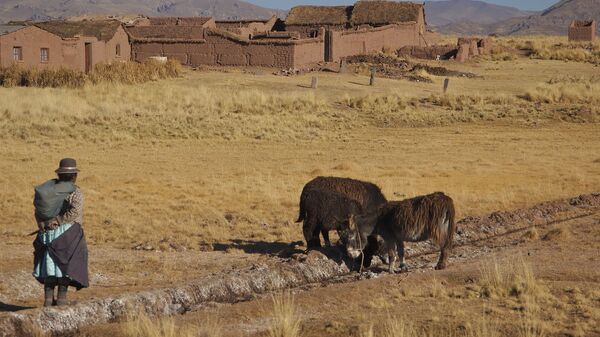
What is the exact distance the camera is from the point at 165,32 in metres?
55.0

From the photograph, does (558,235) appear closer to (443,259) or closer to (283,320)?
(443,259)

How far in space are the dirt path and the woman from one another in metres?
0.41

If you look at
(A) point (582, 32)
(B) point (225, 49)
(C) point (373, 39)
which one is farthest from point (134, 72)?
(A) point (582, 32)

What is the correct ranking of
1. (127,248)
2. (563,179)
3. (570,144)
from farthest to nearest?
(570,144) → (563,179) → (127,248)

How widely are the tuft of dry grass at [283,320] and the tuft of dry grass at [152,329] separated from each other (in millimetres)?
809

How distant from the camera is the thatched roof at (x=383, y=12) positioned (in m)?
66.2

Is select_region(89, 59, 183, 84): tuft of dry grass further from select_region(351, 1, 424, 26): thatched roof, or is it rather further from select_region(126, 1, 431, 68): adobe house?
select_region(351, 1, 424, 26): thatched roof

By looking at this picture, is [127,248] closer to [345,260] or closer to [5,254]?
[5,254]

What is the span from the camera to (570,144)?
2959 centimetres

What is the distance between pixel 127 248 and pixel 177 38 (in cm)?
3789

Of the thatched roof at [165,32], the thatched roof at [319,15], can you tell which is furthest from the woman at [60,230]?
the thatched roof at [319,15]

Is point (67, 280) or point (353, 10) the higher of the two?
point (353, 10)

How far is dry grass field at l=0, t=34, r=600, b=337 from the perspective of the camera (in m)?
11.2

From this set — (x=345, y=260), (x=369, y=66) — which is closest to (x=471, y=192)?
(x=345, y=260)
